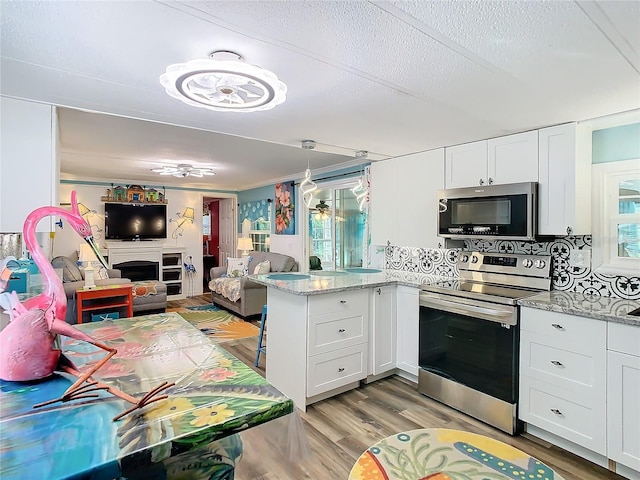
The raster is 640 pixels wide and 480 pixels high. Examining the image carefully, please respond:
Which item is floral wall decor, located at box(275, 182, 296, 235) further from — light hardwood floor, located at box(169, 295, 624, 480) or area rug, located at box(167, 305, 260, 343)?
light hardwood floor, located at box(169, 295, 624, 480)

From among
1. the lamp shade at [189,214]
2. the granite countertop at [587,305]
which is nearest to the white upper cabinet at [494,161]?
the granite countertop at [587,305]

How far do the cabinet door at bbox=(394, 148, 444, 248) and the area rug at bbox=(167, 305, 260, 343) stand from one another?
257 centimetres

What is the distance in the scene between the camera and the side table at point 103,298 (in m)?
4.34

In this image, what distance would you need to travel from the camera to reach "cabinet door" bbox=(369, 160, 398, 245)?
12.1 ft

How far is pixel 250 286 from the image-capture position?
5355 mm

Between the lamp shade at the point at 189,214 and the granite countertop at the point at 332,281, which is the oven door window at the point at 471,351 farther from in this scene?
the lamp shade at the point at 189,214

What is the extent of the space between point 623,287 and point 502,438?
1346 mm

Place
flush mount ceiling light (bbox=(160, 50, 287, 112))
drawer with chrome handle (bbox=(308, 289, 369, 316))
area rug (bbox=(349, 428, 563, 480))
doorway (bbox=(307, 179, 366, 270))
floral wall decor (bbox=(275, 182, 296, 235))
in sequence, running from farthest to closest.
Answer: floral wall decor (bbox=(275, 182, 296, 235))
doorway (bbox=(307, 179, 366, 270))
drawer with chrome handle (bbox=(308, 289, 369, 316))
flush mount ceiling light (bbox=(160, 50, 287, 112))
area rug (bbox=(349, 428, 563, 480))

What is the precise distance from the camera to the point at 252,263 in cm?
644

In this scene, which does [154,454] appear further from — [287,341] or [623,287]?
[623,287]

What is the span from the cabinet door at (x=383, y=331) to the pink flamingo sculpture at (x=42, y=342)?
89.3 inches

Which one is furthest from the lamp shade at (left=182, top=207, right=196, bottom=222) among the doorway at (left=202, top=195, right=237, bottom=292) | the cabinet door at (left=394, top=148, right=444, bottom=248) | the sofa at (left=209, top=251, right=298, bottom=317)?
the cabinet door at (left=394, top=148, right=444, bottom=248)

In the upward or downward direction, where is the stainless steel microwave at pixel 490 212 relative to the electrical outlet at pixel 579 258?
upward

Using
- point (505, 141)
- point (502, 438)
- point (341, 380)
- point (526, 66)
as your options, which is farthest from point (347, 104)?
point (502, 438)
